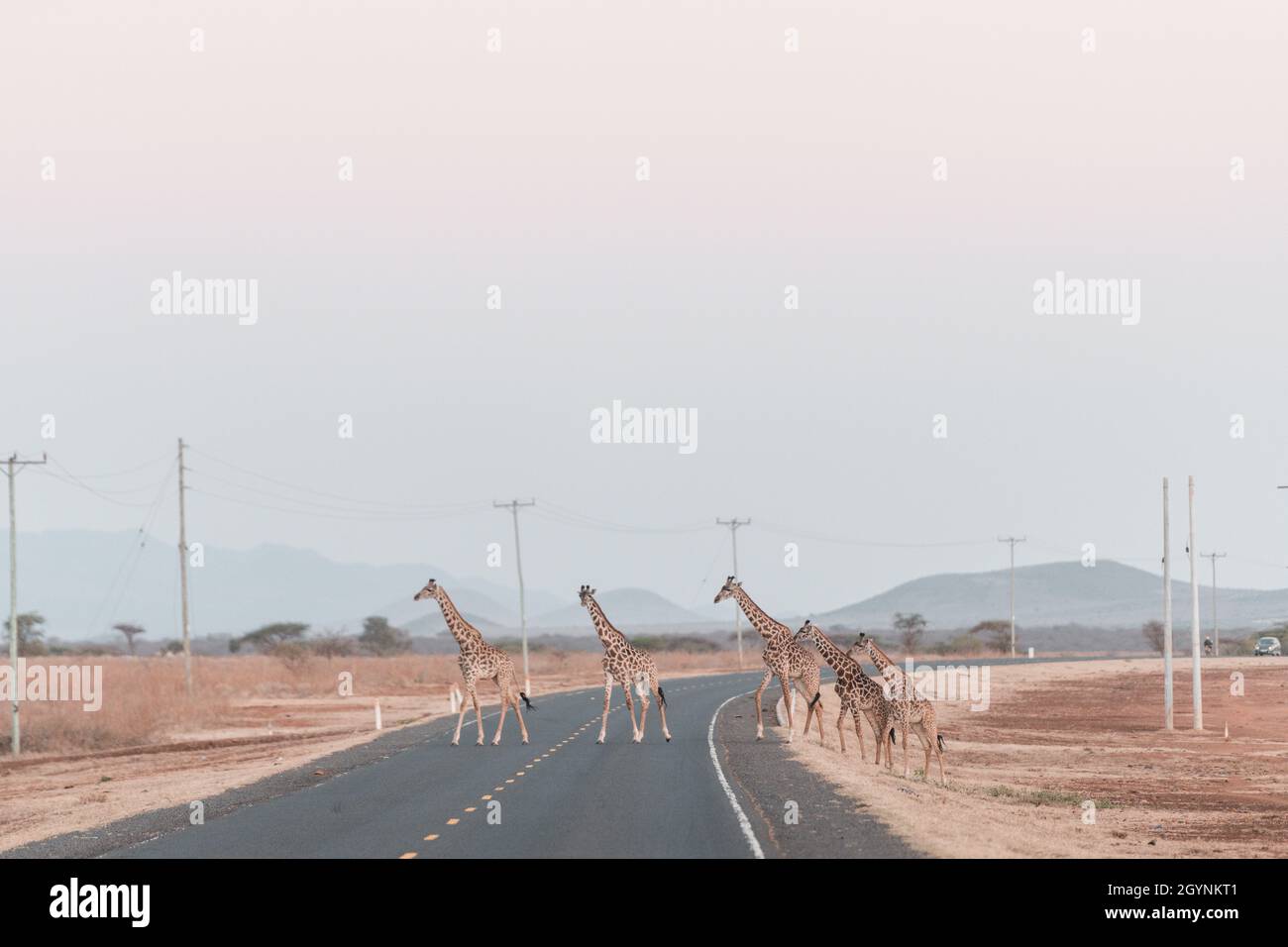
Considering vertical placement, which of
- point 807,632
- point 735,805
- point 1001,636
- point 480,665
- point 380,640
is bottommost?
point 1001,636

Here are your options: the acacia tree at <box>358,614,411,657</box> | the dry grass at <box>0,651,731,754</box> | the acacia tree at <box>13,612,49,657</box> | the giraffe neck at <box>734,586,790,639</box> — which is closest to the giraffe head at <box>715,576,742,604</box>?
the giraffe neck at <box>734,586,790,639</box>

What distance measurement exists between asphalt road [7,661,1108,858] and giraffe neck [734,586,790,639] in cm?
254

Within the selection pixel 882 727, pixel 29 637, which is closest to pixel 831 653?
pixel 882 727

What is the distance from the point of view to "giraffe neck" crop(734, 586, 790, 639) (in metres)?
36.2

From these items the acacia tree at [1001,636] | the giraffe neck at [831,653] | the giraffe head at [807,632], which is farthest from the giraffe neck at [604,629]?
the acacia tree at [1001,636]

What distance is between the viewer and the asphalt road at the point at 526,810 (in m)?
18.5

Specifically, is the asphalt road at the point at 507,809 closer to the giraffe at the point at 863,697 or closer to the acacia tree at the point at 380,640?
the giraffe at the point at 863,697

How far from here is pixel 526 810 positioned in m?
21.9

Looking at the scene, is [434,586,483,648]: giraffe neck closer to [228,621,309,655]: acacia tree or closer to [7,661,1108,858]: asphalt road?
[7,661,1108,858]: asphalt road

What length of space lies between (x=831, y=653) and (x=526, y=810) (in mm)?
13160

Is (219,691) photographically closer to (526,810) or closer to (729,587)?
(729,587)
